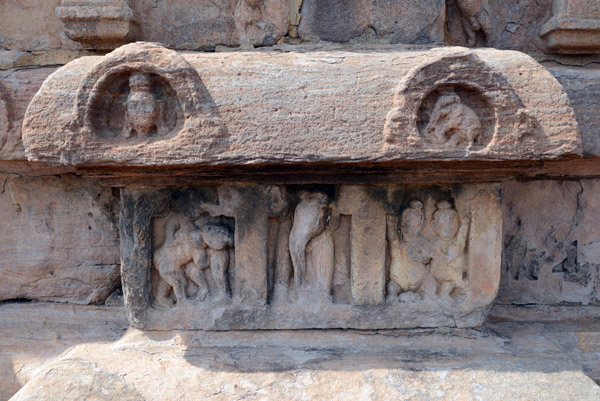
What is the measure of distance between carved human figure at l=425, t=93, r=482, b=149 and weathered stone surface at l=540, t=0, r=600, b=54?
→ 2.95 feet

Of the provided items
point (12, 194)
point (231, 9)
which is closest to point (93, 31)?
point (231, 9)

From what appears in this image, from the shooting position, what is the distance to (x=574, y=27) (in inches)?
94.0

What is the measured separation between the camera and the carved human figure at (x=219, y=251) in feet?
7.57

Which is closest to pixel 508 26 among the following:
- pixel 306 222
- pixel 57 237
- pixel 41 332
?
pixel 306 222

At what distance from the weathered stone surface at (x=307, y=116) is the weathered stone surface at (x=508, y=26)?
26.0 inches

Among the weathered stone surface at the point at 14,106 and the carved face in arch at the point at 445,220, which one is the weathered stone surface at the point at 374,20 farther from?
the weathered stone surface at the point at 14,106

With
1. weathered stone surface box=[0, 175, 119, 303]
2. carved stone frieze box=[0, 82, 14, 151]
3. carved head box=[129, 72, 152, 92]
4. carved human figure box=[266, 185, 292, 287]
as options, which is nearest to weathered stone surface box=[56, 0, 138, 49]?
carved stone frieze box=[0, 82, 14, 151]

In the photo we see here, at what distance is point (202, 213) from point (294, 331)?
740 mm

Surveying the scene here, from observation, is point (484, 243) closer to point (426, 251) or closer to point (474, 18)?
point (426, 251)

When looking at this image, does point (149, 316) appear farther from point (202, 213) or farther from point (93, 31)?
point (93, 31)

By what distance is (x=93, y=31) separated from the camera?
239cm

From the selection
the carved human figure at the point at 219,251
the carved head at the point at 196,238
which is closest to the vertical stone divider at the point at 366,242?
the carved human figure at the point at 219,251

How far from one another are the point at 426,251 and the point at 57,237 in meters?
2.03

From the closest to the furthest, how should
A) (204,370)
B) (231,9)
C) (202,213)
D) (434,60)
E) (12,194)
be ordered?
(434,60)
(204,370)
(202,213)
(231,9)
(12,194)
